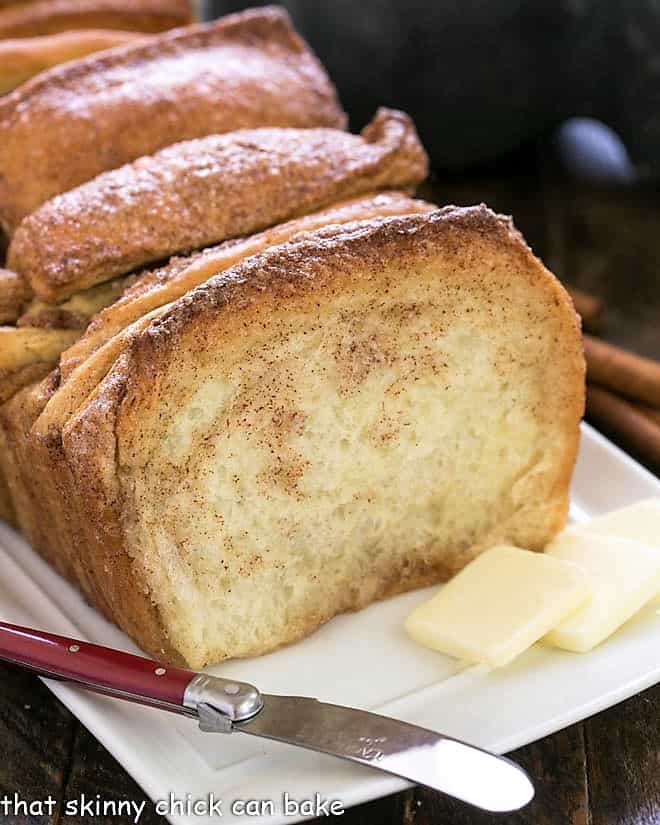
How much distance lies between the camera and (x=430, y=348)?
228 cm

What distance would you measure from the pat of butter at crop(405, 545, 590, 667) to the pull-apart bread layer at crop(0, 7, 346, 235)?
1.22m

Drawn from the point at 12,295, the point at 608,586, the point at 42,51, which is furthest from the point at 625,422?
the point at 42,51

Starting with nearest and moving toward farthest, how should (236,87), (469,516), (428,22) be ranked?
1. (469,516)
2. (236,87)
3. (428,22)

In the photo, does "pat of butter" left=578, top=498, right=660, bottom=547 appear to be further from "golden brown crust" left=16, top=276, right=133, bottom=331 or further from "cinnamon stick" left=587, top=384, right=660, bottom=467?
"golden brown crust" left=16, top=276, right=133, bottom=331

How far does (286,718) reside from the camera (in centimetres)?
194

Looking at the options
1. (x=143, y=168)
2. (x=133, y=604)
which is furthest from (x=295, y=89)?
(x=133, y=604)

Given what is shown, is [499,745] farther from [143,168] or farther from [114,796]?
[143,168]

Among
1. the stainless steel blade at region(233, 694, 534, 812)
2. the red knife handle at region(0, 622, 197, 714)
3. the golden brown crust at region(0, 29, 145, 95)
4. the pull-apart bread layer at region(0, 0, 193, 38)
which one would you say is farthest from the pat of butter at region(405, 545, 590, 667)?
the pull-apart bread layer at region(0, 0, 193, 38)

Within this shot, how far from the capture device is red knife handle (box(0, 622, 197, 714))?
1.98m

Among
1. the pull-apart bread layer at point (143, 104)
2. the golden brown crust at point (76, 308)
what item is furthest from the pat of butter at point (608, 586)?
the pull-apart bread layer at point (143, 104)

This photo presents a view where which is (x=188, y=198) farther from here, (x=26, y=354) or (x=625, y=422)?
(x=625, y=422)

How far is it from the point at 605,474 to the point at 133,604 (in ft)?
3.63

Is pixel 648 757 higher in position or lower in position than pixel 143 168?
lower

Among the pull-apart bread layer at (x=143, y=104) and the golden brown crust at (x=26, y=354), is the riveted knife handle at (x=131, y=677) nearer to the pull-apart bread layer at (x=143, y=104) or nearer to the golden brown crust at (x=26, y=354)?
the golden brown crust at (x=26, y=354)
